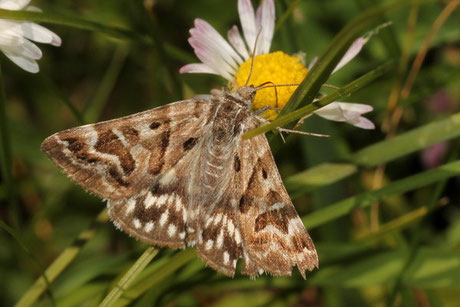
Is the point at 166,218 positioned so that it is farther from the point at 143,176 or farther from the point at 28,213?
the point at 28,213

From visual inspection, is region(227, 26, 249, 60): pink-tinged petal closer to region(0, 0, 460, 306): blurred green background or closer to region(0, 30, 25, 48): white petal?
region(0, 0, 460, 306): blurred green background

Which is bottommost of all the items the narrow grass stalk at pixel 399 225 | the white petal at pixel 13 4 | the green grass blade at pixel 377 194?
the narrow grass stalk at pixel 399 225

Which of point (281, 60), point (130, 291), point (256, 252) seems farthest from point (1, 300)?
point (281, 60)

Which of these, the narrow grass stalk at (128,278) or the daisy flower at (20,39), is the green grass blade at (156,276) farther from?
the daisy flower at (20,39)

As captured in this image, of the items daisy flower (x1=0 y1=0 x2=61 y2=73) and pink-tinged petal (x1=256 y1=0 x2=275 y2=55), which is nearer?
daisy flower (x1=0 y1=0 x2=61 y2=73)

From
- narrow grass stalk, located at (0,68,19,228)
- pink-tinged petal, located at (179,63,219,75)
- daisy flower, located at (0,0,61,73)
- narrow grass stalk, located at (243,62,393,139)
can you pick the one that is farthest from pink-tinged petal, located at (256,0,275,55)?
narrow grass stalk, located at (0,68,19,228)

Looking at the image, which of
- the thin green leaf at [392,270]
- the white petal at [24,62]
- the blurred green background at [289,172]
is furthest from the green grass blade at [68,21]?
the thin green leaf at [392,270]

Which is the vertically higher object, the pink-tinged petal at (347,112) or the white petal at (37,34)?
the white petal at (37,34)
